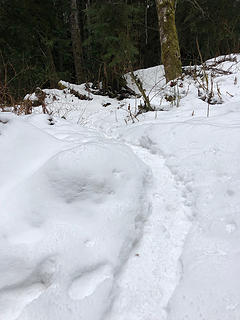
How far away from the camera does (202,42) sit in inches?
242

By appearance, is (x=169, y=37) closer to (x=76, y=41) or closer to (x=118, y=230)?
(x=76, y=41)

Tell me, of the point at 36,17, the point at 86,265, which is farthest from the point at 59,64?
the point at 86,265

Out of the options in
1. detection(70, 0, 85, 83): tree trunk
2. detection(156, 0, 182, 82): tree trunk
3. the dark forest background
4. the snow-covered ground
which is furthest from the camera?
detection(70, 0, 85, 83): tree trunk

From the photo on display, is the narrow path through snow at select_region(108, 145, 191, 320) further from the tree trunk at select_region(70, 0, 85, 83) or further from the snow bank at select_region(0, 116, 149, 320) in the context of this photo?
the tree trunk at select_region(70, 0, 85, 83)

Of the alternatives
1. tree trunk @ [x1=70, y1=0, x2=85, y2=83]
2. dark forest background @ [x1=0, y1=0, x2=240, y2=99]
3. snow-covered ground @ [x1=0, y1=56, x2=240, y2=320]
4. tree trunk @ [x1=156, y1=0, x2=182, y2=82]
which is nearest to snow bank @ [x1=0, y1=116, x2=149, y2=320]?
snow-covered ground @ [x1=0, y1=56, x2=240, y2=320]

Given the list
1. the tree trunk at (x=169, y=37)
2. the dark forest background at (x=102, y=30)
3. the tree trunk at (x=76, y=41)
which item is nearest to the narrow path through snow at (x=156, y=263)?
the tree trunk at (x=169, y=37)

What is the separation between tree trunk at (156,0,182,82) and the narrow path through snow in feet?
11.3

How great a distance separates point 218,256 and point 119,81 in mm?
4431

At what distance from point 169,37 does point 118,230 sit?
410cm

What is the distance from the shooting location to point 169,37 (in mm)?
3965

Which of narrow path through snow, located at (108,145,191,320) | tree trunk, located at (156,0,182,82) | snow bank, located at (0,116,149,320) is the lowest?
narrow path through snow, located at (108,145,191,320)

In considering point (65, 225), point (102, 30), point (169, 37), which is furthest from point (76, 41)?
point (65, 225)

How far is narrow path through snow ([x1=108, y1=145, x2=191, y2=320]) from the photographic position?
0.71 metres

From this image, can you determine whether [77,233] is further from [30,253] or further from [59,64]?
[59,64]
